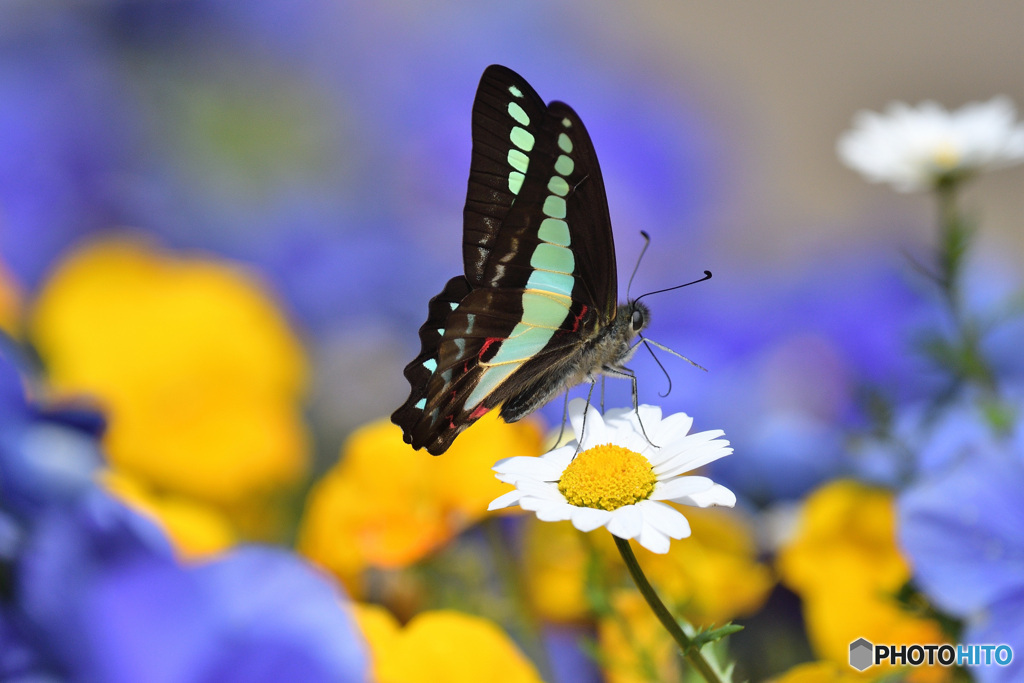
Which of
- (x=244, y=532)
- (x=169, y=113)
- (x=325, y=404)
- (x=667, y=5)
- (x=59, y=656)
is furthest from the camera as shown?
(x=667, y=5)

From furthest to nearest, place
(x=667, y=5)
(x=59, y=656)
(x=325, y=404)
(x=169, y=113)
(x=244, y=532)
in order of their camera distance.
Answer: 1. (x=667, y=5)
2. (x=169, y=113)
3. (x=325, y=404)
4. (x=244, y=532)
5. (x=59, y=656)

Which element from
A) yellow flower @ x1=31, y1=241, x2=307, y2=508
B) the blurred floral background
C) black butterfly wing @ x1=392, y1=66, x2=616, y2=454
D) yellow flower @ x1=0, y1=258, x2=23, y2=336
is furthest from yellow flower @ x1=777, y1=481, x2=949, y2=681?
yellow flower @ x1=0, y1=258, x2=23, y2=336

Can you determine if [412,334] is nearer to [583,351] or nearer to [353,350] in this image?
[353,350]

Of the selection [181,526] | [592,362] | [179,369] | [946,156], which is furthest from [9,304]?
[946,156]

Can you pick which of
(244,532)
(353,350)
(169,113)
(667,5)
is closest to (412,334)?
(353,350)

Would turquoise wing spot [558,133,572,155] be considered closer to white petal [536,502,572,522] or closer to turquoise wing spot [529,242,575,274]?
turquoise wing spot [529,242,575,274]

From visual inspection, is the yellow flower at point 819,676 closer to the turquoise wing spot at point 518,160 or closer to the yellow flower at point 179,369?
the turquoise wing spot at point 518,160

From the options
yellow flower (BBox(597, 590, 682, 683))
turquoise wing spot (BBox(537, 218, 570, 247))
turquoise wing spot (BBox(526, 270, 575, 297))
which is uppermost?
turquoise wing spot (BBox(537, 218, 570, 247))
